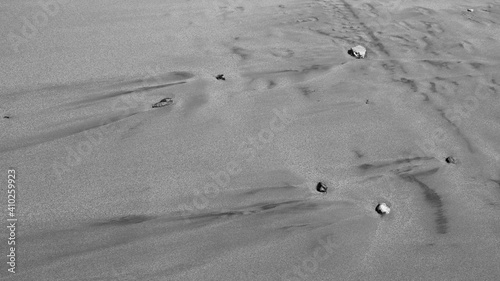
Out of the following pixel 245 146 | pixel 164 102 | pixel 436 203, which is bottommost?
pixel 436 203

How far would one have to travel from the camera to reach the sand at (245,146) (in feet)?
7.21

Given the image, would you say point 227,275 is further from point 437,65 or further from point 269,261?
point 437,65

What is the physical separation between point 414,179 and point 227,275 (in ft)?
4.64

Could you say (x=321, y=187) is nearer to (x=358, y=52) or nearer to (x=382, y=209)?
(x=382, y=209)

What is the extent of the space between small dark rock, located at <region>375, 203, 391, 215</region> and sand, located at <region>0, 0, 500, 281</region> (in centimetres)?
6

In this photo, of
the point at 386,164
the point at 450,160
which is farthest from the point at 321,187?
the point at 450,160

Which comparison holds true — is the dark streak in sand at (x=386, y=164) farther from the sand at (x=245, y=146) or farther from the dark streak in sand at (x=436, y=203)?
the dark streak in sand at (x=436, y=203)

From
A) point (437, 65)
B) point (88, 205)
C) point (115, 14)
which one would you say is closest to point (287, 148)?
point (88, 205)

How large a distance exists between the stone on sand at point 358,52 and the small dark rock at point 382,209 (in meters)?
1.84

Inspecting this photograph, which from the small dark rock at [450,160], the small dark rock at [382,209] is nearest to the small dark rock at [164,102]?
the small dark rock at [382,209]

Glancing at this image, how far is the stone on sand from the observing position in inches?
150

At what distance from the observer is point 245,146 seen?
282cm

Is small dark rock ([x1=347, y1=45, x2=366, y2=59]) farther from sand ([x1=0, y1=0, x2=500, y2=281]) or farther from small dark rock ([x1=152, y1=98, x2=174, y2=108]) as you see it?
small dark rock ([x1=152, y1=98, x2=174, y2=108])

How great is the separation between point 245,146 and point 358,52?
1.73 meters
